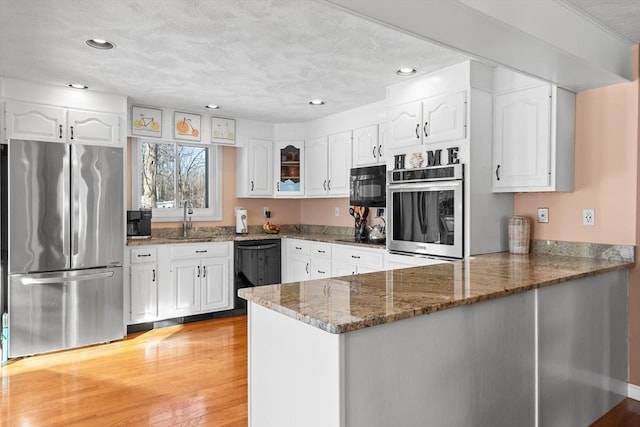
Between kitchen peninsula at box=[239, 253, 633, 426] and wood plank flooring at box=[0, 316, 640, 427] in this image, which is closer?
kitchen peninsula at box=[239, 253, 633, 426]

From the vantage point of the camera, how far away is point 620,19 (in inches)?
94.8

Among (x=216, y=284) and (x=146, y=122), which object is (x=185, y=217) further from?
(x=146, y=122)

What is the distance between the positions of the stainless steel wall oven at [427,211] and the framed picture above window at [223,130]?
2244 mm

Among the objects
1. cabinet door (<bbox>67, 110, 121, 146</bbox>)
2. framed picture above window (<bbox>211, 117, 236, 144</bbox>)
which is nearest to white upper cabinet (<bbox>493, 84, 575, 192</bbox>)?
framed picture above window (<bbox>211, 117, 236, 144</bbox>)

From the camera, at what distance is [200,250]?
15.2ft

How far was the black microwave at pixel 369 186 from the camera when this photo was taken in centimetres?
417

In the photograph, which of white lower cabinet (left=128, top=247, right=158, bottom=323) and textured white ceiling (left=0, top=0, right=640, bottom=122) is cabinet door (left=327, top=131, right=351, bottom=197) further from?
white lower cabinet (left=128, top=247, right=158, bottom=323)

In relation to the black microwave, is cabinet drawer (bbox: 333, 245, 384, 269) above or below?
below

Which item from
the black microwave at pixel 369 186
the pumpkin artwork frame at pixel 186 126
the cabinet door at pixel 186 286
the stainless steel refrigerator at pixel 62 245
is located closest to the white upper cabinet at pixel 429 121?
the black microwave at pixel 369 186

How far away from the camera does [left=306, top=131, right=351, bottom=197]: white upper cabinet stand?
4758mm

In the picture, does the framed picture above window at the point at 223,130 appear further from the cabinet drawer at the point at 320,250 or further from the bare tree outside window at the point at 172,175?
the cabinet drawer at the point at 320,250

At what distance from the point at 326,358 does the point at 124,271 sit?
336 centimetres

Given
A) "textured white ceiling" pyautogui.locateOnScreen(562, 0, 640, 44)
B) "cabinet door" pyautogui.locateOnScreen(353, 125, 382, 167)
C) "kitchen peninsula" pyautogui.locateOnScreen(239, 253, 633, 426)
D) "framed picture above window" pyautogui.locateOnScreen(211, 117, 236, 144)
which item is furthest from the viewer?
"framed picture above window" pyautogui.locateOnScreen(211, 117, 236, 144)

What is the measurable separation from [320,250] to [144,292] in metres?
1.85
